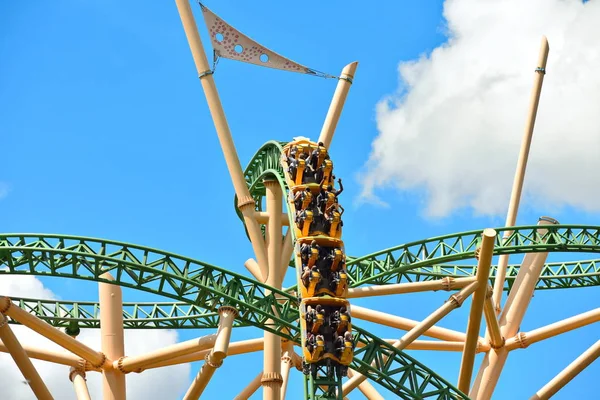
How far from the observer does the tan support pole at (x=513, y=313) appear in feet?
88.0

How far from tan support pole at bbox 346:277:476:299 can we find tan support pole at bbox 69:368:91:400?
5140 mm

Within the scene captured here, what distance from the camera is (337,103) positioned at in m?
26.0

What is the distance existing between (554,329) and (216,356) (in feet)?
25.6

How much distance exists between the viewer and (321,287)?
73.4 ft

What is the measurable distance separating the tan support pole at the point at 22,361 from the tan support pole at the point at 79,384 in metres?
2.34

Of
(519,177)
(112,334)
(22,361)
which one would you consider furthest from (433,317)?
(22,361)

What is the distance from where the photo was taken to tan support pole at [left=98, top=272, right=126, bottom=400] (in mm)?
25562

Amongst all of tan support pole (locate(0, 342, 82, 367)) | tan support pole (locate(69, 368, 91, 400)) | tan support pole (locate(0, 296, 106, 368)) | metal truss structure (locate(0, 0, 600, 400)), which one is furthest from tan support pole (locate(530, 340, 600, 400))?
tan support pole (locate(0, 342, 82, 367))

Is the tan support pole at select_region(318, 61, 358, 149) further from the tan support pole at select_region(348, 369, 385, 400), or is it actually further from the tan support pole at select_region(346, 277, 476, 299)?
the tan support pole at select_region(348, 369, 385, 400)

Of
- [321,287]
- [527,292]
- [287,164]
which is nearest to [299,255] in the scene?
[321,287]

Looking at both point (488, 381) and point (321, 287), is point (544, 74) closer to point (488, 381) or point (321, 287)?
point (488, 381)

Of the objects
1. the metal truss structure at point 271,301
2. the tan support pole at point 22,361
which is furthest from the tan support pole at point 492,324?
the tan support pole at point 22,361

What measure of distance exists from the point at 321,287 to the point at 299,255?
0.69 metres

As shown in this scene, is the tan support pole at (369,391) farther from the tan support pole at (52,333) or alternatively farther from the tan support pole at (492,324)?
the tan support pole at (52,333)
